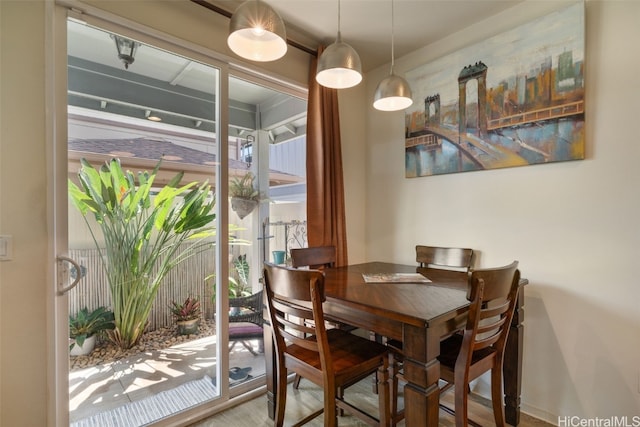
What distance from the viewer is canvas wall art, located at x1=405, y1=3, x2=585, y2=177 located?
5.88ft

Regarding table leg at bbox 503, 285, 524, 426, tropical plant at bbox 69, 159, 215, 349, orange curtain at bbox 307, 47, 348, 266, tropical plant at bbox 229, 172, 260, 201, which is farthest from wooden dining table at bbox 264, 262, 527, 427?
tropical plant at bbox 229, 172, 260, 201

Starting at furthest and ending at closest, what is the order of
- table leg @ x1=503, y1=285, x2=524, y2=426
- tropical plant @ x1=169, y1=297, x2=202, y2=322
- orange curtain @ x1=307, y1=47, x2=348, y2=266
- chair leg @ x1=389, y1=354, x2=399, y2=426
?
orange curtain @ x1=307, y1=47, x2=348, y2=266 < tropical plant @ x1=169, y1=297, x2=202, y2=322 < table leg @ x1=503, y1=285, x2=524, y2=426 < chair leg @ x1=389, y1=354, x2=399, y2=426

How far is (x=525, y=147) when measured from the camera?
77.1 inches

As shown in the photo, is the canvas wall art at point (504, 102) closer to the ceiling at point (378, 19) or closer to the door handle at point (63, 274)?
the ceiling at point (378, 19)

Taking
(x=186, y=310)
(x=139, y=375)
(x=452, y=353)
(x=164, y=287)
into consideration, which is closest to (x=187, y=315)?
(x=186, y=310)

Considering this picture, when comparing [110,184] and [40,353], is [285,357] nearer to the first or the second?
[40,353]

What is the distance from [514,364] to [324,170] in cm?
184

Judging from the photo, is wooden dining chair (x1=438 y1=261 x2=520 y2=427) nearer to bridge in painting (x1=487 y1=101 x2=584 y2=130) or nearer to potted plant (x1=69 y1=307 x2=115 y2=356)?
bridge in painting (x1=487 y1=101 x2=584 y2=130)

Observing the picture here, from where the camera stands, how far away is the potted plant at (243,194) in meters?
2.21

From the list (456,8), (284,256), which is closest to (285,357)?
(284,256)

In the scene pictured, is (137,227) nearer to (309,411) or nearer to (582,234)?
(309,411)

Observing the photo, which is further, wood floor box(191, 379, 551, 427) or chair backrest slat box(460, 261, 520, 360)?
wood floor box(191, 379, 551, 427)

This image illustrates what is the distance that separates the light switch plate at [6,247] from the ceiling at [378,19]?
176cm

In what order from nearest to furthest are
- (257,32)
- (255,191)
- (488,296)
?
(488,296) < (257,32) < (255,191)
